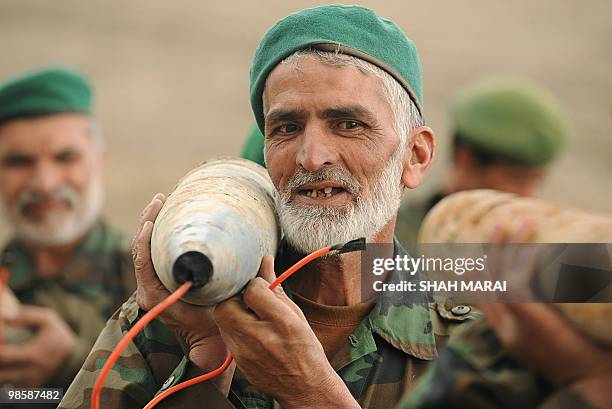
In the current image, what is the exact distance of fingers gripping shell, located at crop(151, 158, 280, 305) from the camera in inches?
84.7

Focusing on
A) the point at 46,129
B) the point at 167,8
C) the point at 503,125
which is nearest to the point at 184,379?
the point at 503,125

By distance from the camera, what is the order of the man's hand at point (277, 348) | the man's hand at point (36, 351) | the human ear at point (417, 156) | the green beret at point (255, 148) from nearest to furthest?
1. the man's hand at point (277, 348)
2. the human ear at point (417, 156)
3. the green beret at point (255, 148)
4. the man's hand at point (36, 351)

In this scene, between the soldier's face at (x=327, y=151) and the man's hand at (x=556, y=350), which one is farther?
the soldier's face at (x=327, y=151)

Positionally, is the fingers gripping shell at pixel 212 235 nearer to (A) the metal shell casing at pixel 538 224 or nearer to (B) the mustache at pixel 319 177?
(B) the mustache at pixel 319 177

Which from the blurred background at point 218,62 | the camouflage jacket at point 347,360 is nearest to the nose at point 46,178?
the blurred background at point 218,62

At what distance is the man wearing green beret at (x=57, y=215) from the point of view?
5.29 metres

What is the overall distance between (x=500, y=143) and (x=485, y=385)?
12.9 feet

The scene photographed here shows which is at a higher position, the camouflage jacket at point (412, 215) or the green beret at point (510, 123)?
the green beret at point (510, 123)

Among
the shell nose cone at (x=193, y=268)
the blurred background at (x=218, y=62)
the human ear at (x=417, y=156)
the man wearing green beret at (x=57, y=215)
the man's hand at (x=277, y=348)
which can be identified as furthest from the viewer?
the blurred background at (x=218, y=62)

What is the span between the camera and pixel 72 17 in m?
10.4

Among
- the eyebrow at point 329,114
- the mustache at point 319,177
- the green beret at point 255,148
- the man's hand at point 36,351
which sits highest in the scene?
the eyebrow at point 329,114

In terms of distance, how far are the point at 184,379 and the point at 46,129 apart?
3747 millimetres

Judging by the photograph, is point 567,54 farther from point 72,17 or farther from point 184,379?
point 184,379

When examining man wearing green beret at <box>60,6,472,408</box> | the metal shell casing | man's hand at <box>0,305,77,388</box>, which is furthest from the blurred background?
the metal shell casing
